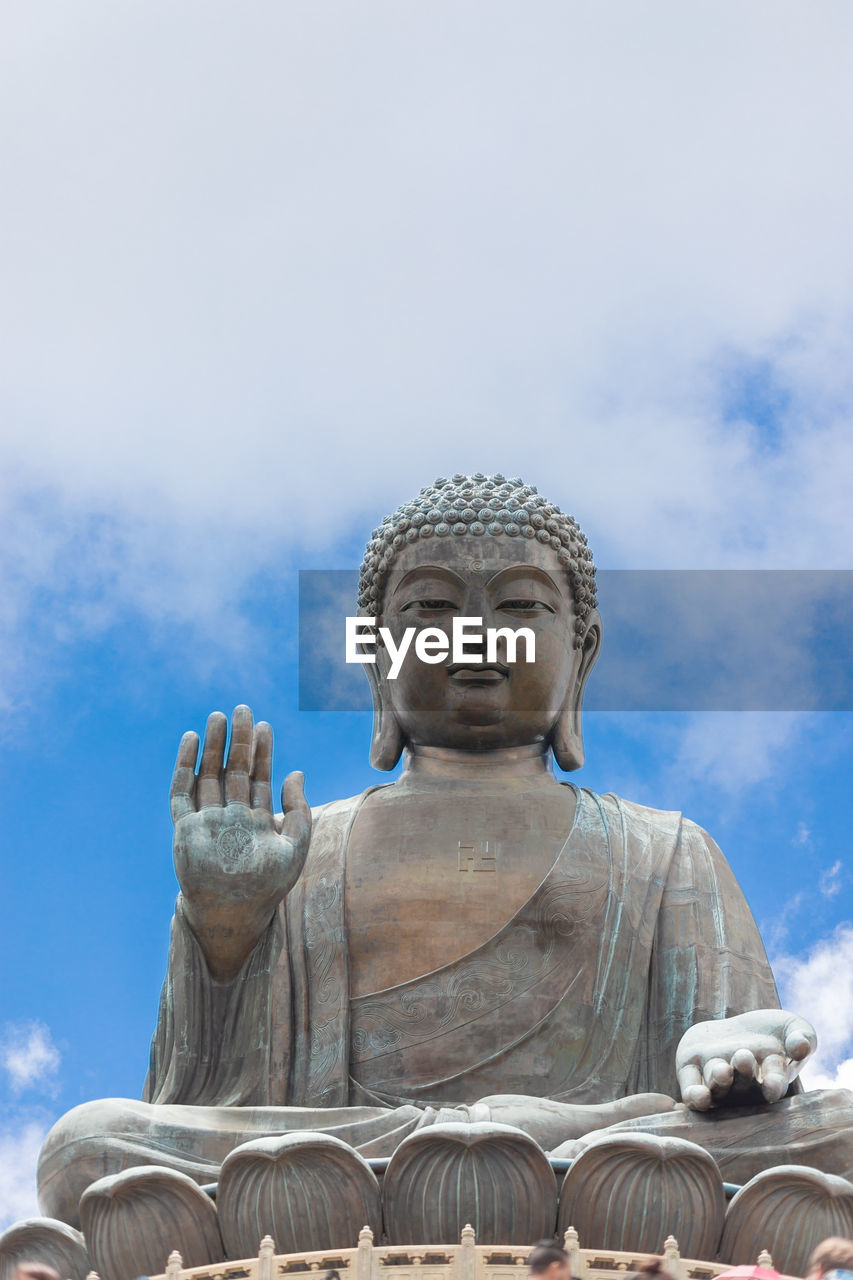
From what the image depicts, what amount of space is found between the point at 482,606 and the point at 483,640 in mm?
221

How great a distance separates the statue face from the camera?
Answer: 1664 cm

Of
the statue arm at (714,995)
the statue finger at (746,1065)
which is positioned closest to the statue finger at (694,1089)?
the statue arm at (714,995)

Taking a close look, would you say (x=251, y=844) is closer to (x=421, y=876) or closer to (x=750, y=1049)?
(x=421, y=876)

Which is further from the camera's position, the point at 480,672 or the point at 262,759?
the point at 480,672

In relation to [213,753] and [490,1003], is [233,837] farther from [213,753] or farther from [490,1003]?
[490,1003]

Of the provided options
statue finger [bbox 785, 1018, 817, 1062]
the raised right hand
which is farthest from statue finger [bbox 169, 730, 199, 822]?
statue finger [bbox 785, 1018, 817, 1062]

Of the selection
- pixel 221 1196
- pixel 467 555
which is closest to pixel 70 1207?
pixel 221 1196

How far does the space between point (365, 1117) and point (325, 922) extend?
1984 millimetres

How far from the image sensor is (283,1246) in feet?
42.4

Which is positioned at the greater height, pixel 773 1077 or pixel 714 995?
pixel 714 995

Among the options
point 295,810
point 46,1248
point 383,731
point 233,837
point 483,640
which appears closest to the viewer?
point 46,1248

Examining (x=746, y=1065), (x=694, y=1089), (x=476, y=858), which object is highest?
(x=476, y=858)

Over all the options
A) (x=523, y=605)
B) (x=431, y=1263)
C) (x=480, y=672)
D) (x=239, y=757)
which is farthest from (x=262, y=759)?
(x=431, y=1263)

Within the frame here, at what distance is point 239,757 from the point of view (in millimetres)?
15227
